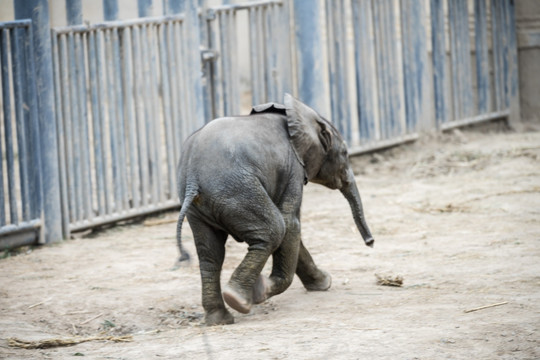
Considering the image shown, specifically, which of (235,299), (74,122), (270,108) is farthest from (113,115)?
(235,299)

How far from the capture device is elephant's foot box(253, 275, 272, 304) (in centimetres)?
549

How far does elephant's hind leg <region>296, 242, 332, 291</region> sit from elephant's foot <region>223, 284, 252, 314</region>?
0.89m

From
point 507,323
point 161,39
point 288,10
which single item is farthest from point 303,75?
point 507,323

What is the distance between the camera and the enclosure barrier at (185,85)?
787cm

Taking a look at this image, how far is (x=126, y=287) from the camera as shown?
654 cm

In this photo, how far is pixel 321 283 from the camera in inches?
245

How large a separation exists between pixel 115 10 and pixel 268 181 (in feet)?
12.9

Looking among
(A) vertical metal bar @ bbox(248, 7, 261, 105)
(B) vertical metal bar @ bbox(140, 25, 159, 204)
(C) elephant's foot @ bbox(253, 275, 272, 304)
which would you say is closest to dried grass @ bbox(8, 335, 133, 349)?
(C) elephant's foot @ bbox(253, 275, 272, 304)

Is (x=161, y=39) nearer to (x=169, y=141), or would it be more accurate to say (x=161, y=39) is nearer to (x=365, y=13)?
(x=169, y=141)

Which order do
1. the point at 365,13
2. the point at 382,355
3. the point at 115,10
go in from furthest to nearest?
1. the point at 365,13
2. the point at 115,10
3. the point at 382,355

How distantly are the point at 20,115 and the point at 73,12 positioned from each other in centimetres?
114

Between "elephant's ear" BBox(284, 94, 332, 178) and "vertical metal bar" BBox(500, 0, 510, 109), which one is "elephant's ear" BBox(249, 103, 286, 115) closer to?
"elephant's ear" BBox(284, 94, 332, 178)

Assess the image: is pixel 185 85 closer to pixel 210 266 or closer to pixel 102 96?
pixel 102 96

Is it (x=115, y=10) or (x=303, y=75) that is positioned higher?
(x=115, y=10)
